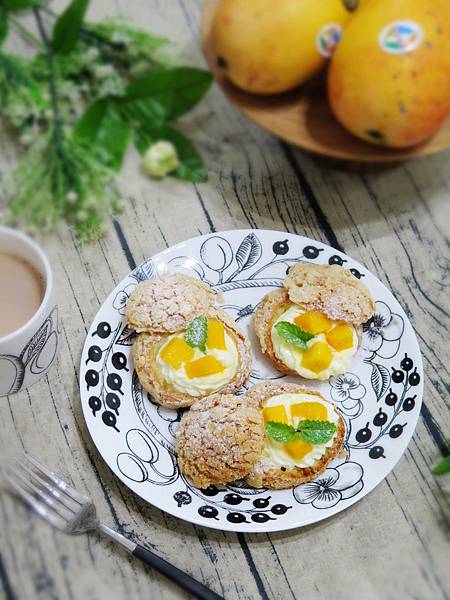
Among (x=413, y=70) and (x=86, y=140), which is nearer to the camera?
(x=413, y=70)

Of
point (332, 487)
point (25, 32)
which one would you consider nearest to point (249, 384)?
point (332, 487)

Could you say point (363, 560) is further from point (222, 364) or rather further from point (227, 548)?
point (222, 364)

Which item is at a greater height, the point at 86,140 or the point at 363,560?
the point at 86,140

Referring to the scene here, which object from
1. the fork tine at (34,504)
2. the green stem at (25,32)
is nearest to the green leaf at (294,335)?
the fork tine at (34,504)

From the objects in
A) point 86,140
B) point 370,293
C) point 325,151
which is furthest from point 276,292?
point 86,140

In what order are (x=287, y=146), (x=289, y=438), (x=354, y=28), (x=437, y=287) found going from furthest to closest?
(x=287, y=146) < (x=437, y=287) < (x=354, y=28) < (x=289, y=438)

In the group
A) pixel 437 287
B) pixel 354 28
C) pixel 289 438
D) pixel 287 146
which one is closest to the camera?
pixel 289 438

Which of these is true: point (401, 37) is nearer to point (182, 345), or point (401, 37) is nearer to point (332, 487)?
point (182, 345)
